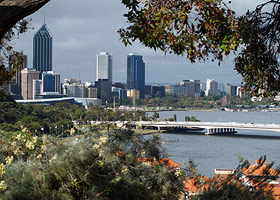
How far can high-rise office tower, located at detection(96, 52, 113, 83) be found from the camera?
356 ft

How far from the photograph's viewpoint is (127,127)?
318 cm

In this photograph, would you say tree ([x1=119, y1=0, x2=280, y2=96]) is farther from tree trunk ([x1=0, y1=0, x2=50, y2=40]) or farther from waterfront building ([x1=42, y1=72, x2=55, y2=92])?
waterfront building ([x1=42, y1=72, x2=55, y2=92])

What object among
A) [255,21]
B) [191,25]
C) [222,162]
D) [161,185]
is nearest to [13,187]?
[161,185]

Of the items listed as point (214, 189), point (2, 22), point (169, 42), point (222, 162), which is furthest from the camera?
point (222, 162)

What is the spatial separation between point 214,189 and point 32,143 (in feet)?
3.76

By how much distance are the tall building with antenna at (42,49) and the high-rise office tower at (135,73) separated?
17897 mm

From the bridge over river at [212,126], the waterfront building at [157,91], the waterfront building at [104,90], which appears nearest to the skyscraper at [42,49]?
the waterfront building at [157,91]

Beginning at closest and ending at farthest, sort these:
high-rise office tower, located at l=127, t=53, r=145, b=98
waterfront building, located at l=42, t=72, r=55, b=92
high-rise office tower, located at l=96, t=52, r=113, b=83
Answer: waterfront building, located at l=42, t=72, r=55, b=92 < high-rise office tower, located at l=127, t=53, r=145, b=98 < high-rise office tower, located at l=96, t=52, r=113, b=83

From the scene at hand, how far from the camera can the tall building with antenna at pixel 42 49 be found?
3578 inches

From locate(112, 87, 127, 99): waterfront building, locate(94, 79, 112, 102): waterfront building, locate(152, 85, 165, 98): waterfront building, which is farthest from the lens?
locate(152, 85, 165, 98): waterfront building

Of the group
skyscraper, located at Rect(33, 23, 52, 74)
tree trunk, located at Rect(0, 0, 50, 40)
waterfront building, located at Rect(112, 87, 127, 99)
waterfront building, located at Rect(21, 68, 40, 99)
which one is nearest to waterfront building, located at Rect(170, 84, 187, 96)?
waterfront building, located at Rect(112, 87, 127, 99)

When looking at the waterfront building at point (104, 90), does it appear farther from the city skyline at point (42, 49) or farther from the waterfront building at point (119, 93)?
the city skyline at point (42, 49)

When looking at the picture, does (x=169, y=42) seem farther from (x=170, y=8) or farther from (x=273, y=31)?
(x=273, y=31)

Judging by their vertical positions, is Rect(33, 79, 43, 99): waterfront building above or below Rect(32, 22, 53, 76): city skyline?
below
